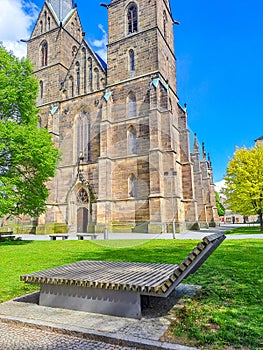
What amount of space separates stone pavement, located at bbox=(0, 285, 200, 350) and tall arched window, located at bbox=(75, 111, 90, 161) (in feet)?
71.2

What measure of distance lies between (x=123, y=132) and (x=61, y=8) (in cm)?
2227

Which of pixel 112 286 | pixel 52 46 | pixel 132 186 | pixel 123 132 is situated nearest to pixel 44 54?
pixel 52 46

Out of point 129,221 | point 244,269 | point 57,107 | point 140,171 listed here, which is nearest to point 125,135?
point 140,171

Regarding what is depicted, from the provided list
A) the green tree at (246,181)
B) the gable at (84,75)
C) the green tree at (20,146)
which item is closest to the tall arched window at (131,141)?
the gable at (84,75)

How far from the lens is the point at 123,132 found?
2305 centimetres

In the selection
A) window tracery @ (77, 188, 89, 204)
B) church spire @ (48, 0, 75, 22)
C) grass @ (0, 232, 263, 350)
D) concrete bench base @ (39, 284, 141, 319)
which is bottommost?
grass @ (0, 232, 263, 350)

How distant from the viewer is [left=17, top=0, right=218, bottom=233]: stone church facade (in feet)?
69.3

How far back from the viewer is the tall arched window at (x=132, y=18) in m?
25.7

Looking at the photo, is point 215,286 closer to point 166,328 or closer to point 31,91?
point 166,328

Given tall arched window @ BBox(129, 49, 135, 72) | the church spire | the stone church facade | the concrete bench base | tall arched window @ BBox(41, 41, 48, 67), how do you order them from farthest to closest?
the church spire < tall arched window @ BBox(41, 41, 48, 67) < tall arched window @ BBox(129, 49, 135, 72) < the stone church facade < the concrete bench base

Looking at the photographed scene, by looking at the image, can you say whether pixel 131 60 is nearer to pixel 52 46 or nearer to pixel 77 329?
pixel 52 46

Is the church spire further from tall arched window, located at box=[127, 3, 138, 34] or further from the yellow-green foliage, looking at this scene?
the yellow-green foliage

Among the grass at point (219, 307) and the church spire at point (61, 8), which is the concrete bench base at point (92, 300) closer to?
the grass at point (219, 307)

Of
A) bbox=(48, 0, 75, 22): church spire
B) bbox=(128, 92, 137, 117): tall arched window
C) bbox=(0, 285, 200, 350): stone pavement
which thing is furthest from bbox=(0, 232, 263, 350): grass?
bbox=(48, 0, 75, 22): church spire
